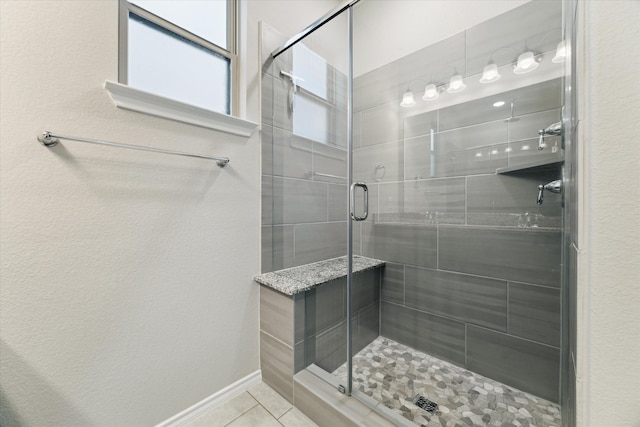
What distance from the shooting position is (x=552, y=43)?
4.44 feet

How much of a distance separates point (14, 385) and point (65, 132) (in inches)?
36.8

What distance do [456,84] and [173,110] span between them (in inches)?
70.2

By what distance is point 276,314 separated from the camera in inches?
58.4

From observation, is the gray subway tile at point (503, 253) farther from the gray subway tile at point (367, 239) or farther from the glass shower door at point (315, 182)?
the glass shower door at point (315, 182)

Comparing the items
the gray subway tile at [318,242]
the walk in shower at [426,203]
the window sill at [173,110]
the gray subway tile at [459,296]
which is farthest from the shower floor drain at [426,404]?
the window sill at [173,110]

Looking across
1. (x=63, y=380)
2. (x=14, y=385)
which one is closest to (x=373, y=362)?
(x=63, y=380)

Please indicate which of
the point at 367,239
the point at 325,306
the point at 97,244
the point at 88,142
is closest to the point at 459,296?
the point at 367,239

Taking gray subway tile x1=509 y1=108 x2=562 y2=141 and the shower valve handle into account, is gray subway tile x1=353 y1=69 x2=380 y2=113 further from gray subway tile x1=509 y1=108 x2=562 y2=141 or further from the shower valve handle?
the shower valve handle

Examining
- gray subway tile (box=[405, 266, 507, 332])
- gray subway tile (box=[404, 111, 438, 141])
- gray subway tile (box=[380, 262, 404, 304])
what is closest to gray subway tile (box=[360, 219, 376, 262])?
gray subway tile (box=[380, 262, 404, 304])

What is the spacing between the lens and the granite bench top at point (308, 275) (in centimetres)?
143

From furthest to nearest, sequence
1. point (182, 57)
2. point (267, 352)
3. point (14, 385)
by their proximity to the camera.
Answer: point (267, 352), point (182, 57), point (14, 385)

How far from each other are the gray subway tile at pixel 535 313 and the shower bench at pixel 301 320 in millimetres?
946

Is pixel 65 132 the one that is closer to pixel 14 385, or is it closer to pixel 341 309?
pixel 14 385

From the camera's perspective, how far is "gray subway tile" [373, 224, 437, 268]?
1826mm
